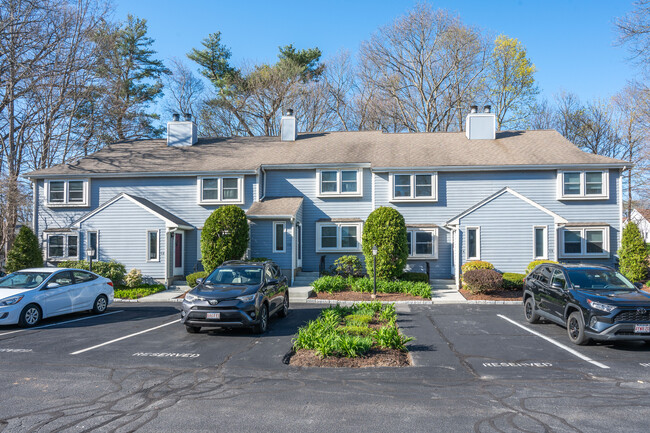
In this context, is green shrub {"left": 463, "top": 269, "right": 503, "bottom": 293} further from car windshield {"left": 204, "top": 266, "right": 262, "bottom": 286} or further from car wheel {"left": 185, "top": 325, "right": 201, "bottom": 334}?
car wheel {"left": 185, "top": 325, "right": 201, "bottom": 334}

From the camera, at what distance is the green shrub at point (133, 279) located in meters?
19.1

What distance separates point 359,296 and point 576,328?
28.1 ft

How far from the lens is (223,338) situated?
9.93 metres

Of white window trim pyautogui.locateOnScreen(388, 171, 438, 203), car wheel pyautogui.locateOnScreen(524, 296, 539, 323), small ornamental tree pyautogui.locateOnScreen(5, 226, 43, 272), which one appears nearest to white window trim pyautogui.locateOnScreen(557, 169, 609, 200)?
white window trim pyautogui.locateOnScreen(388, 171, 438, 203)

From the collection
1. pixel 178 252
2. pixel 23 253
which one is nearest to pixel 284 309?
pixel 178 252

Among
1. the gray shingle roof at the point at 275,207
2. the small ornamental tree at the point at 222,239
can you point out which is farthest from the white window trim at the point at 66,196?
the gray shingle roof at the point at 275,207

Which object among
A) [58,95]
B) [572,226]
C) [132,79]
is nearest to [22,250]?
[58,95]

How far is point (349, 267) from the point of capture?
66.0ft

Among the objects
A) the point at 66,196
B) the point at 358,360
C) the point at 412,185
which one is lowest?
the point at 358,360

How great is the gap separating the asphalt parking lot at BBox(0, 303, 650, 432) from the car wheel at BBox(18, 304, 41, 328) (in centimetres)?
42

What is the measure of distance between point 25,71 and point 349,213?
17.6 m

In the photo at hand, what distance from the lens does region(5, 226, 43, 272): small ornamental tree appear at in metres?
19.8

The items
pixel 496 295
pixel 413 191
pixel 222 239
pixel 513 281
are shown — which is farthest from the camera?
pixel 413 191

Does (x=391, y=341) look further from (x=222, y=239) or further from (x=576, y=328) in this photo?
(x=222, y=239)
